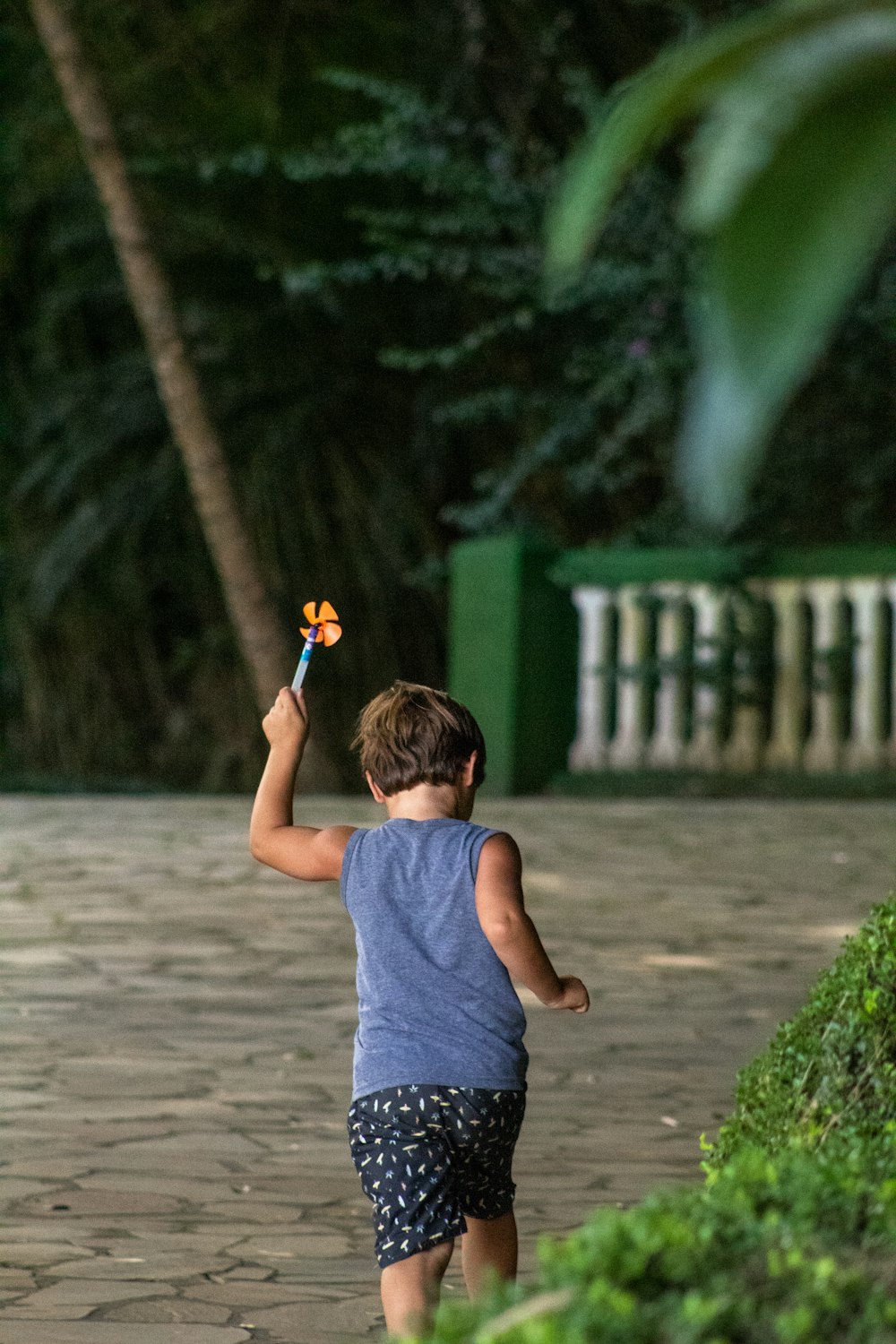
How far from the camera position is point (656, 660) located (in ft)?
44.7

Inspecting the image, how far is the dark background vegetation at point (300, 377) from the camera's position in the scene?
1551 cm

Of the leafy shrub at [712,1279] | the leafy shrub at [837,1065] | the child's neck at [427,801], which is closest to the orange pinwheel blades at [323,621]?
the child's neck at [427,801]

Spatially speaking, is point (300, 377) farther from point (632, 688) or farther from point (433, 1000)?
point (433, 1000)

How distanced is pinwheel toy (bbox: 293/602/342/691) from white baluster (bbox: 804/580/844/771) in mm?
10070

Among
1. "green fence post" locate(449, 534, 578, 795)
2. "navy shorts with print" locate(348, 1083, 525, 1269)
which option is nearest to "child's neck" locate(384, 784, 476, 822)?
"navy shorts with print" locate(348, 1083, 525, 1269)

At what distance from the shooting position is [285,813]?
365 cm

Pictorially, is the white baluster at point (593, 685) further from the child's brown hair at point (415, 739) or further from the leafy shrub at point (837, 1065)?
the leafy shrub at point (837, 1065)

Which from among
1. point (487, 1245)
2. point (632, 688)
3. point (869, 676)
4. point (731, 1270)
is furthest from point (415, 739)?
point (632, 688)

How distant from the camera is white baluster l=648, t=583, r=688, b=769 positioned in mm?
13664

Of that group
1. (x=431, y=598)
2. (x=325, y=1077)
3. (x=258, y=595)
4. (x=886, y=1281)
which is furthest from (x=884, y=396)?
(x=886, y=1281)

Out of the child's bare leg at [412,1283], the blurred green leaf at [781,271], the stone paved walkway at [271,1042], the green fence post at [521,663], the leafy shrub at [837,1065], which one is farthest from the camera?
the green fence post at [521,663]

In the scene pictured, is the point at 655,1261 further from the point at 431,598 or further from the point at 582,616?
the point at 431,598

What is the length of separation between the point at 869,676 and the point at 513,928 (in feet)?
33.2

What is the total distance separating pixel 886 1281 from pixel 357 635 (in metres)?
18.5
